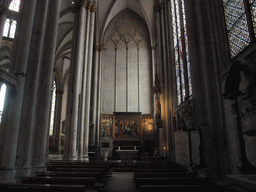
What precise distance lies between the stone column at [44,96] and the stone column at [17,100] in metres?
0.78

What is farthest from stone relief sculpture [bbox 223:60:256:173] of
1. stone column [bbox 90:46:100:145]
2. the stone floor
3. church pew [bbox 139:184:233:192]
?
stone column [bbox 90:46:100:145]

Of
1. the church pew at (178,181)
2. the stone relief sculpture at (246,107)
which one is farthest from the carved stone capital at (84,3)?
the church pew at (178,181)

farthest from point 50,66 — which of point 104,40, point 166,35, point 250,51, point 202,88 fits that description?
point 104,40

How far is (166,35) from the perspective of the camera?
Result: 15.4m

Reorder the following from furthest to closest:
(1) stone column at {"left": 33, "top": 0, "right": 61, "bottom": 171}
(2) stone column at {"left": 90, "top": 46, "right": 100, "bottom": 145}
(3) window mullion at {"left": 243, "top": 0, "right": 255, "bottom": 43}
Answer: (2) stone column at {"left": 90, "top": 46, "right": 100, "bottom": 145} → (1) stone column at {"left": 33, "top": 0, "right": 61, "bottom": 171} → (3) window mullion at {"left": 243, "top": 0, "right": 255, "bottom": 43}

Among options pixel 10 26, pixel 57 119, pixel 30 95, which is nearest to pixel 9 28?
pixel 10 26

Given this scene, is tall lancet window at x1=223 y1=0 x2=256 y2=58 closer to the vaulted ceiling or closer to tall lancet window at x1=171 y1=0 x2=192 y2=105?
tall lancet window at x1=171 y1=0 x2=192 y2=105

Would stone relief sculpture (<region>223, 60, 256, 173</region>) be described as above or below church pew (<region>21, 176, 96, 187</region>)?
above

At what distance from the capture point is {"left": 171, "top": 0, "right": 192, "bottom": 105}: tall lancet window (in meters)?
10.9

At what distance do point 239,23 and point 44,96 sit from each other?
22.5ft

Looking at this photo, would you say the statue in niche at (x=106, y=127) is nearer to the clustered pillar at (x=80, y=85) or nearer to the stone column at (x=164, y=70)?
the clustered pillar at (x=80, y=85)

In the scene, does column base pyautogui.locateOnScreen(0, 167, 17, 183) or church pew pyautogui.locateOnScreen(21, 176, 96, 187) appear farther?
column base pyautogui.locateOnScreen(0, 167, 17, 183)

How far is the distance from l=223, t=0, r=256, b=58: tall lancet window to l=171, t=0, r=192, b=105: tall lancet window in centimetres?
406

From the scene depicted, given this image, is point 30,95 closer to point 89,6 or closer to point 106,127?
point 89,6
